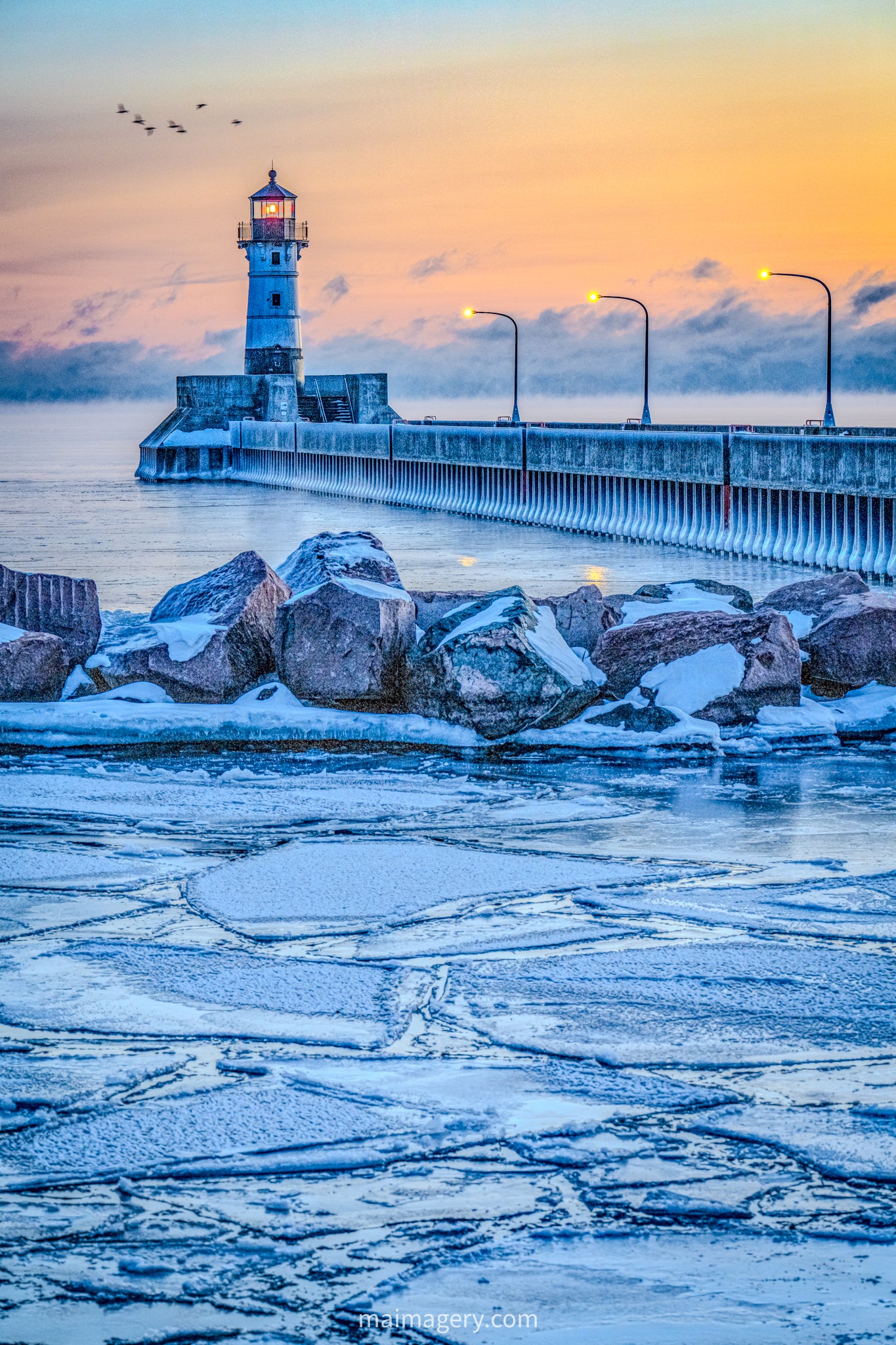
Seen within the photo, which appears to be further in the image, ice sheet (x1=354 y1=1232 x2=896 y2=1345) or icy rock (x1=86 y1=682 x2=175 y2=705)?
icy rock (x1=86 y1=682 x2=175 y2=705)

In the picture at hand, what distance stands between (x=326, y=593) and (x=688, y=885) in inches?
191

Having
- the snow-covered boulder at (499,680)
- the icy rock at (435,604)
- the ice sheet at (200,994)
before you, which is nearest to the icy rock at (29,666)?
the snow-covered boulder at (499,680)

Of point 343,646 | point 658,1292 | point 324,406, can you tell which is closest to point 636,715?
point 343,646

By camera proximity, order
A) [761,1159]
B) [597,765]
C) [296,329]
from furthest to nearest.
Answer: [296,329]
[597,765]
[761,1159]

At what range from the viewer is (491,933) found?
6.32m

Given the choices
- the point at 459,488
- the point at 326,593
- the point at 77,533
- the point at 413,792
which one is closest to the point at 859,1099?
the point at 413,792

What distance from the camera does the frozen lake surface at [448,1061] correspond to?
3.66 m

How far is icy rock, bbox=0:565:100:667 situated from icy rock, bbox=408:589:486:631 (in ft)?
7.86

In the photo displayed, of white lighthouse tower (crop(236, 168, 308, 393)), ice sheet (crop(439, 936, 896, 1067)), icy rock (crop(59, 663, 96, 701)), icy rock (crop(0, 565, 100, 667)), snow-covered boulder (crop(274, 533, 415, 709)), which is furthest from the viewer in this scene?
white lighthouse tower (crop(236, 168, 308, 393))

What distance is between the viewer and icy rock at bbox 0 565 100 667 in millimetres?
12234

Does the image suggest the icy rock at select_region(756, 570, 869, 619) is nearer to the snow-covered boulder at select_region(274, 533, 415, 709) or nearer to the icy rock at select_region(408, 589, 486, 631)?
the icy rock at select_region(408, 589, 486, 631)

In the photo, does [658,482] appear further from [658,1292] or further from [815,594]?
[658,1292]

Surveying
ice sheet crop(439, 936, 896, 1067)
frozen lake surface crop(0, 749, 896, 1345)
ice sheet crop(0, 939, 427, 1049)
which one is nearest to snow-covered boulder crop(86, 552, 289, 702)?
frozen lake surface crop(0, 749, 896, 1345)

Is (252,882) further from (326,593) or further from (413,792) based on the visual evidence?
(326,593)
